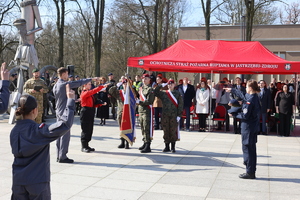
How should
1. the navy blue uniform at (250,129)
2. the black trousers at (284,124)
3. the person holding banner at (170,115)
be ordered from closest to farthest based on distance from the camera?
the navy blue uniform at (250,129) < the person holding banner at (170,115) < the black trousers at (284,124)

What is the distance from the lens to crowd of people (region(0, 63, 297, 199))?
11.2ft

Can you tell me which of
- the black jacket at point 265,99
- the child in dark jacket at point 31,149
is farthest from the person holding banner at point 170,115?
the child in dark jacket at point 31,149

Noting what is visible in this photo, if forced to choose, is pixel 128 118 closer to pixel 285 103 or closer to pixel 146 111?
pixel 146 111

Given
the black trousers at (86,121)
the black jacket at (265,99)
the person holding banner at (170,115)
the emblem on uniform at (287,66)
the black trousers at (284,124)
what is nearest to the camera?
the black trousers at (86,121)

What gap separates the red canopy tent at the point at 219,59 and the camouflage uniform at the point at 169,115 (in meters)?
4.17

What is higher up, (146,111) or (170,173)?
(146,111)

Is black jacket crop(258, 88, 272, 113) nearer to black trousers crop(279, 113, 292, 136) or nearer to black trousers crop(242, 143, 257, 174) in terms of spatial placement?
black trousers crop(279, 113, 292, 136)

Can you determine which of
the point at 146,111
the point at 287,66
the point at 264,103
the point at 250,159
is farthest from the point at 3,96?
the point at 287,66

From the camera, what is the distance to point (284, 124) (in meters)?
13.2

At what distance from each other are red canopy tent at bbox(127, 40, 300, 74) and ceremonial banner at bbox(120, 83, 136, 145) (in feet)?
14.1

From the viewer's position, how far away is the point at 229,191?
6.05 meters

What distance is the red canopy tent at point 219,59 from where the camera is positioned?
13133 mm

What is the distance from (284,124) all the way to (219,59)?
3.40m

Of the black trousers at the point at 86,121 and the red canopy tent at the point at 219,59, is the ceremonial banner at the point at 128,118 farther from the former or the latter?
the red canopy tent at the point at 219,59
